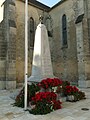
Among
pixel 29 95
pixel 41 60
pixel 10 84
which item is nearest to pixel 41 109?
pixel 29 95

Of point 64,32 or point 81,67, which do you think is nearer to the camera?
point 81,67

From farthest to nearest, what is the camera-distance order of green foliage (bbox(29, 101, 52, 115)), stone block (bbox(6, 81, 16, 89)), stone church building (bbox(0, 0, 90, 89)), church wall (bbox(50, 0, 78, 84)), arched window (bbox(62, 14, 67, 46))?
arched window (bbox(62, 14, 67, 46)), church wall (bbox(50, 0, 78, 84)), stone church building (bbox(0, 0, 90, 89)), stone block (bbox(6, 81, 16, 89)), green foliage (bbox(29, 101, 52, 115))

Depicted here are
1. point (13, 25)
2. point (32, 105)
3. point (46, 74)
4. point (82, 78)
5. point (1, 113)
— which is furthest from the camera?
point (13, 25)

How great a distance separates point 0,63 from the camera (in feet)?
44.3

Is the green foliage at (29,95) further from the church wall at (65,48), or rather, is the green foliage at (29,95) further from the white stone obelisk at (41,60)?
the church wall at (65,48)

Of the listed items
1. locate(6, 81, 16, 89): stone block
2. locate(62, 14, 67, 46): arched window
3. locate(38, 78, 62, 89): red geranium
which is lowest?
locate(6, 81, 16, 89): stone block

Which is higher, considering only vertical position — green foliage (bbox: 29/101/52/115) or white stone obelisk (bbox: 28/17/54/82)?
white stone obelisk (bbox: 28/17/54/82)

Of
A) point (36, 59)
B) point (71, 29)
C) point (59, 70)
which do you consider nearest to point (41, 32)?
point (36, 59)

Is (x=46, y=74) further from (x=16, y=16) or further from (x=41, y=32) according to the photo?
(x=16, y=16)

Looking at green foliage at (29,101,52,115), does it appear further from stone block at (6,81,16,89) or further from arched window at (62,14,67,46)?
arched window at (62,14,67,46)

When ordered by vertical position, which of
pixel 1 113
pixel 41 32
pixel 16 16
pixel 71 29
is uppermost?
pixel 16 16

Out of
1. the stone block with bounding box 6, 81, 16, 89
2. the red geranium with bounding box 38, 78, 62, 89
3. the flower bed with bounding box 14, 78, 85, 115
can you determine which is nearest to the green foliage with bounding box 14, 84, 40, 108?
the flower bed with bounding box 14, 78, 85, 115

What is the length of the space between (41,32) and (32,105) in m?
3.86

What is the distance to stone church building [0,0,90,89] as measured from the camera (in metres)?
13.2
